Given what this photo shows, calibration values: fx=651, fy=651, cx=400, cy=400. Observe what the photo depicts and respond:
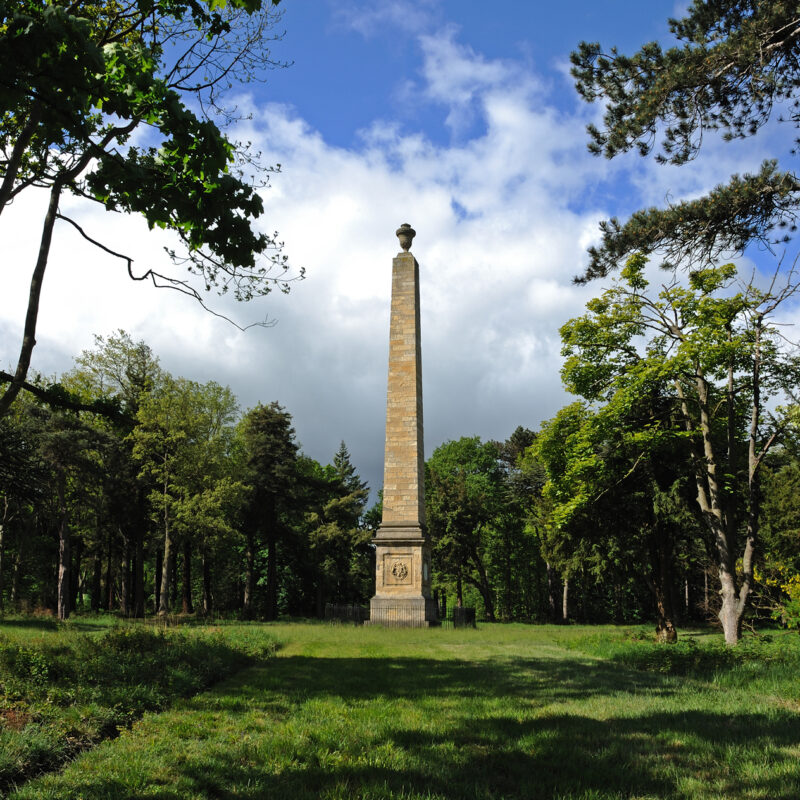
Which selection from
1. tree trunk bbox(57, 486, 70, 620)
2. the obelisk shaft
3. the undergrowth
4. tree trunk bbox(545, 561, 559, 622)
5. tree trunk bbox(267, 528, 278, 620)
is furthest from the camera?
tree trunk bbox(545, 561, 559, 622)

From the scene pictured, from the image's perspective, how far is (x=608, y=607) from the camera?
49844 mm

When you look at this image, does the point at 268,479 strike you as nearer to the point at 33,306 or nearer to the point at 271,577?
the point at 271,577

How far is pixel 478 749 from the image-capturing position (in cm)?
545

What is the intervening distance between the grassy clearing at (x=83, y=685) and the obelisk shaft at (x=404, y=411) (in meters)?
12.6

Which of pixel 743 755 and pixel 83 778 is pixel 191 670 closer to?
pixel 83 778

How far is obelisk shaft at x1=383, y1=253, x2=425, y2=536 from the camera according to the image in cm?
2383

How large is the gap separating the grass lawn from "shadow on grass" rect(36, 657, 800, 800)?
0.02 metres

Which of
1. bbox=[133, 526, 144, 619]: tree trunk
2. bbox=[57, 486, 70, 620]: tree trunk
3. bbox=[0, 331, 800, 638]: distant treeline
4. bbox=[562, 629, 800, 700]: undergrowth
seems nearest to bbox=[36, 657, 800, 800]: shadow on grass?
bbox=[562, 629, 800, 700]: undergrowth

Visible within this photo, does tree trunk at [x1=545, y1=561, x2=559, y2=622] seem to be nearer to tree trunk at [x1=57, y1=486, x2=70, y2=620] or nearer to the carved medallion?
the carved medallion

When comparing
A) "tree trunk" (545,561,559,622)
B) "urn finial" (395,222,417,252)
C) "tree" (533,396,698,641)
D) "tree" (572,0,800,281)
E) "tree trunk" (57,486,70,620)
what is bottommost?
"tree trunk" (545,561,559,622)

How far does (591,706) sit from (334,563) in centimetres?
3352

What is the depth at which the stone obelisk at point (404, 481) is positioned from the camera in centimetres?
2280

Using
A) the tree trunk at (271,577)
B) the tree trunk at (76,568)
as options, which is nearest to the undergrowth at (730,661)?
the tree trunk at (271,577)

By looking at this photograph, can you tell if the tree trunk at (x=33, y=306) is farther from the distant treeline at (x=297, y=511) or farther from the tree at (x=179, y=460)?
the tree at (x=179, y=460)
